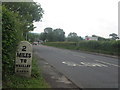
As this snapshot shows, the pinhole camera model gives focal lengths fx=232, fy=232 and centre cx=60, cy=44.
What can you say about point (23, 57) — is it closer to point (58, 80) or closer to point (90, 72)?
point (58, 80)

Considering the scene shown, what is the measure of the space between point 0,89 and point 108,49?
3308 centimetres

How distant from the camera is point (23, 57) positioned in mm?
8359

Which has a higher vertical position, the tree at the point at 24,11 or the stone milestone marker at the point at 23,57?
the tree at the point at 24,11

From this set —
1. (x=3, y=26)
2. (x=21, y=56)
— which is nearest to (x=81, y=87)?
(x=21, y=56)

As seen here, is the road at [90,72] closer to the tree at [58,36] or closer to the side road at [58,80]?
the side road at [58,80]

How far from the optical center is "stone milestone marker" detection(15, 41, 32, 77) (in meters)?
8.34

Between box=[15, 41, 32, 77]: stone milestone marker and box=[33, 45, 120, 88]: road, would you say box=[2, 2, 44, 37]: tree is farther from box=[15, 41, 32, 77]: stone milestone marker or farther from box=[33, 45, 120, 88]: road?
box=[15, 41, 32, 77]: stone milestone marker

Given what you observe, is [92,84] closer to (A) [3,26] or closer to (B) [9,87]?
(B) [9,87]

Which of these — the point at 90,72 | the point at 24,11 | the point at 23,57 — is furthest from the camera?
the point at 24,11

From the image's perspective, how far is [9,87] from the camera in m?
6.78

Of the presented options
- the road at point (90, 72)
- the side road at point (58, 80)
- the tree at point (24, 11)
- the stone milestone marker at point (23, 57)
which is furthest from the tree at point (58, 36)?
the stone milestone marker at point (23, 57)

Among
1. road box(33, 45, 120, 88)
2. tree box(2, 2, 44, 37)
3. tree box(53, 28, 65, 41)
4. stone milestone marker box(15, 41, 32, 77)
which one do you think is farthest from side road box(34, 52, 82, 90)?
tree box(53, 28, 65, 41)

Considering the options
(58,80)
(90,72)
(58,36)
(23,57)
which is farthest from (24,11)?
(58,36)

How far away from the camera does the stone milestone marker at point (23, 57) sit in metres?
8.34
